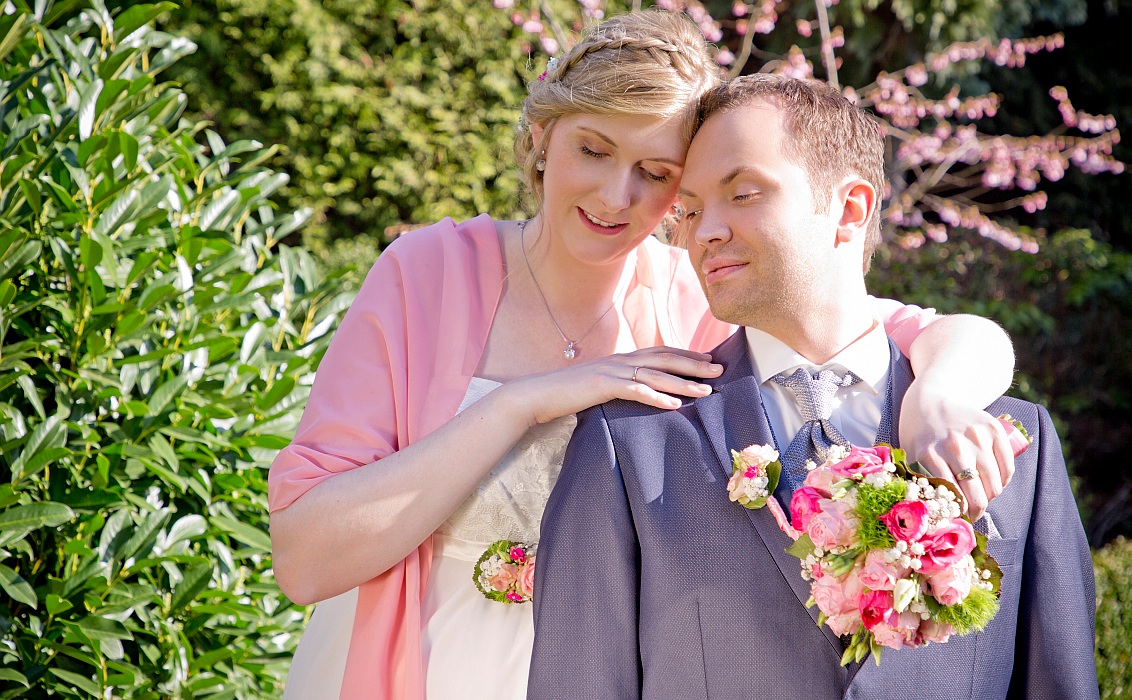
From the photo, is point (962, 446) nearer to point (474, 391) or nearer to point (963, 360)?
point (963, 360)

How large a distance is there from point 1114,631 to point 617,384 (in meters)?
3.59

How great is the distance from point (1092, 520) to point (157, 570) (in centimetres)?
657

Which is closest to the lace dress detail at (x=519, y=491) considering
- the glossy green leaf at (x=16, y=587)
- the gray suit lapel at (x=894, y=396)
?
the gray suit lapel at (x=894, y=396)

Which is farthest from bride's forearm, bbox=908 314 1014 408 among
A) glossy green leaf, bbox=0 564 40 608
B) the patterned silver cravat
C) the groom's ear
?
glossy green leaf, bbox=0 564 40 608

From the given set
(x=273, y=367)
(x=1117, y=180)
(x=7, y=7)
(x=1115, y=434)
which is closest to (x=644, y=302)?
(x=273, y=367)

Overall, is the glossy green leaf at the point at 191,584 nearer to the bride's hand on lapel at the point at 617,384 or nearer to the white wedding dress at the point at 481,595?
the white wedding dress at the point at 481,595

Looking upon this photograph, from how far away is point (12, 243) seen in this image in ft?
8.30

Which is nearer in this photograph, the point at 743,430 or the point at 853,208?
the point at 743,430

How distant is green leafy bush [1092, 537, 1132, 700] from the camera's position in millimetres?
4500

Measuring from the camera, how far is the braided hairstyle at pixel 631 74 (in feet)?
7.18

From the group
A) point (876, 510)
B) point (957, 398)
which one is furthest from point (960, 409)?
point (876, 510)

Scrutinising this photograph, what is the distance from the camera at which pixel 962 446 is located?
5.61 feet

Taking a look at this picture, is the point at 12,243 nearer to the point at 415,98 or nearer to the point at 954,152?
the point at 415,98

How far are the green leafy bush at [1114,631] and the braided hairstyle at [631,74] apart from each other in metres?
3.39
